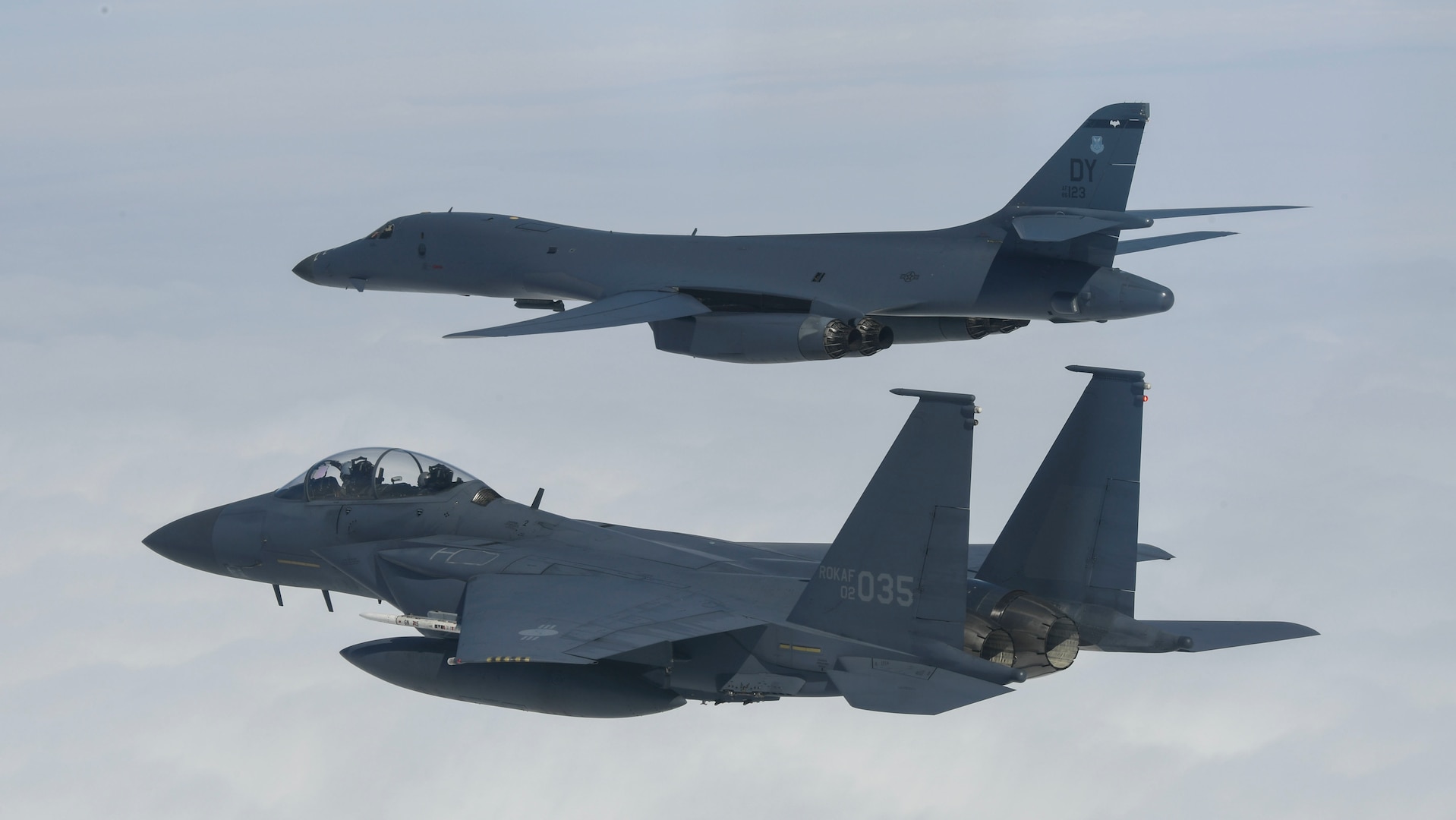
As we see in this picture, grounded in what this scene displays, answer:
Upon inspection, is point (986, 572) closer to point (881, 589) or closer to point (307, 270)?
point (881, 589)

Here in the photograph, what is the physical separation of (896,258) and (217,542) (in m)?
10.0

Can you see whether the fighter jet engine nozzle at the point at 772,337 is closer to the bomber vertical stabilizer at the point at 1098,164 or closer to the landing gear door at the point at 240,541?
the bomber vertical stabilizer at the point at 1098,164

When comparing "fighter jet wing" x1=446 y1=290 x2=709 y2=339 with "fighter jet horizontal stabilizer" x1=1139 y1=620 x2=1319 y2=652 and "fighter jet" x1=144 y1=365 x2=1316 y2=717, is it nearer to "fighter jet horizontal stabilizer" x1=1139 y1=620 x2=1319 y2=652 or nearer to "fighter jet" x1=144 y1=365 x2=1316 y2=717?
"fighter jet" x1=144 y1=365 x2=1316 y2=717

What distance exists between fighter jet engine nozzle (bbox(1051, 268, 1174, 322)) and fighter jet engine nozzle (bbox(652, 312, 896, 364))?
2557 mm

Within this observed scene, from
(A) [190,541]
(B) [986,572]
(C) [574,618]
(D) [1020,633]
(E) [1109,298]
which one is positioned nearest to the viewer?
(C) [574,618]

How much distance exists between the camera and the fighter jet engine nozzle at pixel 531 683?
16609 mm

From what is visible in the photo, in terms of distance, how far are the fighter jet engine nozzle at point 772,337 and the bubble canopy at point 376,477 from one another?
4.68 m

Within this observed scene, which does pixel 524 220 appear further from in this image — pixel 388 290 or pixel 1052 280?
pixel 1052 280

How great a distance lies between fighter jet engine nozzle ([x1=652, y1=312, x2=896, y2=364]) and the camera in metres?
22.2

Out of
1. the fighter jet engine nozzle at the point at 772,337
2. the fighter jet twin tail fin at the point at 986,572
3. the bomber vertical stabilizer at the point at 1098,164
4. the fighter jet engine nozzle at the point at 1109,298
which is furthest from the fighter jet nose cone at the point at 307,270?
the fighter jet twin tail fin at the point at 986,572

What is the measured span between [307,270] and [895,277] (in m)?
12.2

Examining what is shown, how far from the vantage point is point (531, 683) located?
16.8 metres

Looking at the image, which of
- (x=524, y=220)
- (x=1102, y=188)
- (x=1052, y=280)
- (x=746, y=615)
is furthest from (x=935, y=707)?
(x=524, y=220)

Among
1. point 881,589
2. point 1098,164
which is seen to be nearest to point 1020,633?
point 881,589
